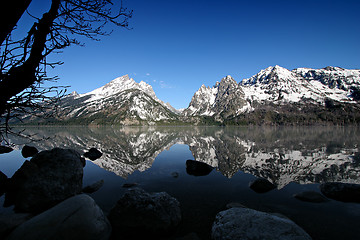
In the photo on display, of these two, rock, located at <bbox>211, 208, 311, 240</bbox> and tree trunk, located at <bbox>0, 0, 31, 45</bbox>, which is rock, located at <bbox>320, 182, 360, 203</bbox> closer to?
rock, located at <bbox>211, 208, 311, 240</bbox>

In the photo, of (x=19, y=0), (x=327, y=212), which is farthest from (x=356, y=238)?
(x=19, y=0)

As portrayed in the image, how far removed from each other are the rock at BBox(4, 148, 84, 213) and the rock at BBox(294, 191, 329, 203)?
1679 centimetres

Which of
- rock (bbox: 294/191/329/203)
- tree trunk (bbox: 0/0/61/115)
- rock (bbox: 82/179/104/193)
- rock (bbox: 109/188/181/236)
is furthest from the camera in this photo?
rock (bbox: 82/179/104/193)

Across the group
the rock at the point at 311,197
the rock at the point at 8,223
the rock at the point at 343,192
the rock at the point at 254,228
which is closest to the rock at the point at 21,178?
the rock at the point at 8,223

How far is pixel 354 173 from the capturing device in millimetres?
19344

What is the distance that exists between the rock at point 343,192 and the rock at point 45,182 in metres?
19.4

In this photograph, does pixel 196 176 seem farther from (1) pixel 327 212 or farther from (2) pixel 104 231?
(2) pixel 104 231

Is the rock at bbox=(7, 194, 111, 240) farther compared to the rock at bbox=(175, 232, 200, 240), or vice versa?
the rock at bbox=(175, 232, 200, 240)

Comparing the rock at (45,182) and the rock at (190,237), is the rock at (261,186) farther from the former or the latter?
the rock at (45,182)

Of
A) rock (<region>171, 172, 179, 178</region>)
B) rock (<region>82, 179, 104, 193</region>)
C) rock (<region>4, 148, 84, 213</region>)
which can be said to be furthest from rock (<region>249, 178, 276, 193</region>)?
rock (<region>4, 148, 84, 213</region>)

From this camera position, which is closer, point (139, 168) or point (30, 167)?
point (30, 167)

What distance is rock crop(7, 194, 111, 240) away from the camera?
6.97 m

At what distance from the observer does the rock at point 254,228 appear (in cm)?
698

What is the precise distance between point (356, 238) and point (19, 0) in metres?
16.5
